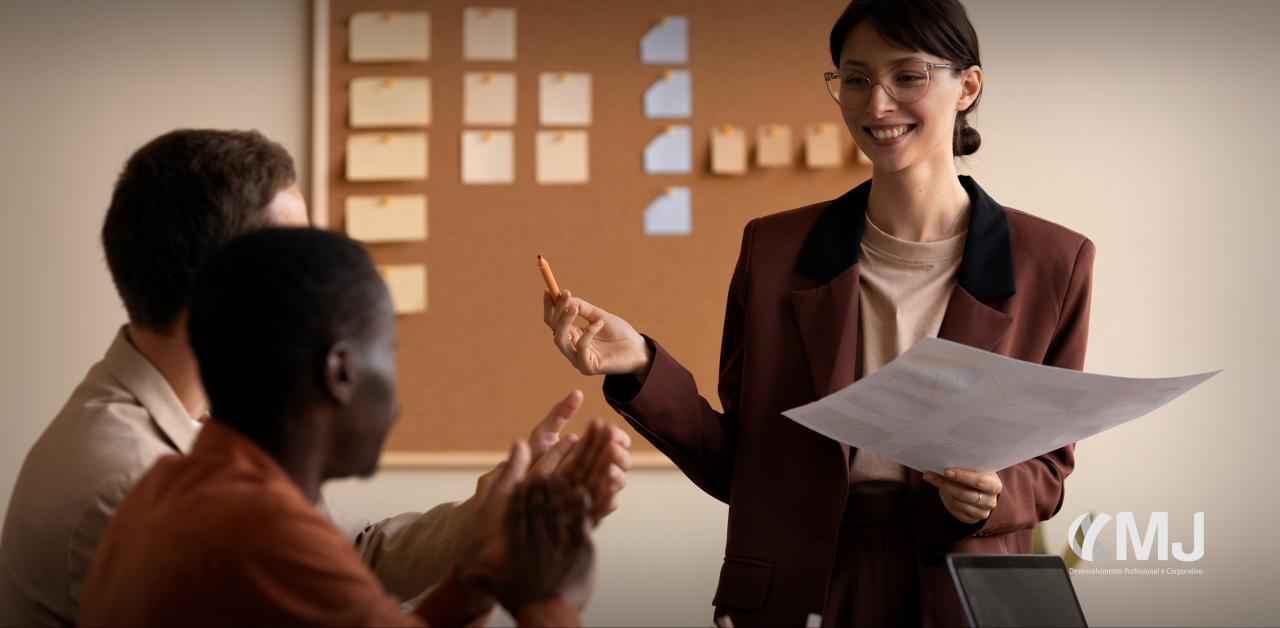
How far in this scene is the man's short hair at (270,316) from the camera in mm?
662

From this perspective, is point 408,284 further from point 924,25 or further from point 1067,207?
point 1067,207

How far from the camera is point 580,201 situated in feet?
8.36

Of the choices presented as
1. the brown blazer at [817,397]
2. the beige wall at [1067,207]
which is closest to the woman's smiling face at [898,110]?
the brown blazer at [817,397]

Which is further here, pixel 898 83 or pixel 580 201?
pixel 580 201

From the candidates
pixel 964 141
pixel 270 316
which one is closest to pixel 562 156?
pixel 964 141

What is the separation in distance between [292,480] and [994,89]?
2.40 meters

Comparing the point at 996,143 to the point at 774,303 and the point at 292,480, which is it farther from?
the point at 292,480

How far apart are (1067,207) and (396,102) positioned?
1.95 meters

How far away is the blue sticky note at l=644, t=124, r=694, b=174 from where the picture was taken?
2535mm

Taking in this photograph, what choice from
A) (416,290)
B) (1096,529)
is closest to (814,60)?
(416,290)

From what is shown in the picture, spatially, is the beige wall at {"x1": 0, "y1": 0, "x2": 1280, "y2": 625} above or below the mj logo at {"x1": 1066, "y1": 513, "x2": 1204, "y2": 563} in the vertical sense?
above

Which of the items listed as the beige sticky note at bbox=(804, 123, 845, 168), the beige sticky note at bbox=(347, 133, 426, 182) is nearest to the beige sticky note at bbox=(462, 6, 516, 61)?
the beige sticky note at bbox=(347, 133, 426, 182)

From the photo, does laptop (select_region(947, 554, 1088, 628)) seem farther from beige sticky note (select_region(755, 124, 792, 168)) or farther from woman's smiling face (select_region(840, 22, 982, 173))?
beige sticky note (select_region(755, 124, 792, 168))

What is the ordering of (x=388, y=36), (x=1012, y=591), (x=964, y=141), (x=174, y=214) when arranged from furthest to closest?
(x=388, y=36)
(x=964, y=141)
(x=174, y=214)
(x=1012, y=591)
